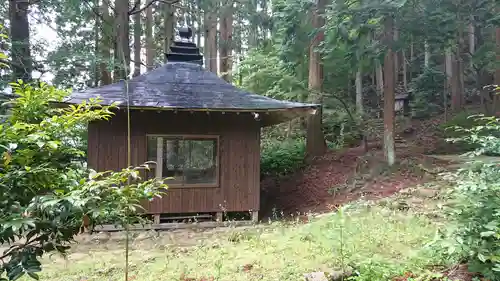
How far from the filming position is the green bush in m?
10.7

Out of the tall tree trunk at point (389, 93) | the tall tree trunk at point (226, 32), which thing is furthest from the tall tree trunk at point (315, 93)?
the tall tree trunk at point (226, 32)

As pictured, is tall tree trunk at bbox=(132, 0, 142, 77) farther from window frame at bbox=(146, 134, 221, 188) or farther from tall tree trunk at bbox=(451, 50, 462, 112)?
tall tree trunk at bbox=(451, 50, 462, 112)

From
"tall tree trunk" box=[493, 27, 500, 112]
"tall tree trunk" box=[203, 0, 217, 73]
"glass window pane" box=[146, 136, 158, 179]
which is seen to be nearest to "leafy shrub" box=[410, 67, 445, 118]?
"tall tree trunk" box=[493, 27, 500, 112]

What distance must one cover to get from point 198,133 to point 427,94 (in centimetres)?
1302

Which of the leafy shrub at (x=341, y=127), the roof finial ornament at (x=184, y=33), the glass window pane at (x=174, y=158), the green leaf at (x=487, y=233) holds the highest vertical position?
the roof finial ornament at (x=184, y=33)

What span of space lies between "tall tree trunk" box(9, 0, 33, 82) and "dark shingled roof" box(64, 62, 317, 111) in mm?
3617

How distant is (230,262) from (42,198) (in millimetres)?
2506

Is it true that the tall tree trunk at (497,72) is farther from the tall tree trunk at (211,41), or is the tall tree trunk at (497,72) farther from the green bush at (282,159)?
the tall tree trunk at (211,41)

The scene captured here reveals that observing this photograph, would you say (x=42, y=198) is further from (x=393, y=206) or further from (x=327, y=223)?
(x=393, y=206)

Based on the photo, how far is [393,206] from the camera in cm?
609

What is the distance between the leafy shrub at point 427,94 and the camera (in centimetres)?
1562

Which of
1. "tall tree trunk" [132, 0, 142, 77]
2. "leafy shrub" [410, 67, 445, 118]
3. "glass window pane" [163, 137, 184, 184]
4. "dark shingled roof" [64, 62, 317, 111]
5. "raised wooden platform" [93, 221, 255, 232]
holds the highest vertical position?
"tall tree trunk" [132, 0, 142, 77]

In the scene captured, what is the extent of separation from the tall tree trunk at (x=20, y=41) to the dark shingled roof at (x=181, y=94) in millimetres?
3617

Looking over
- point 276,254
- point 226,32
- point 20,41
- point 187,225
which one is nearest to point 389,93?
point 187,225
